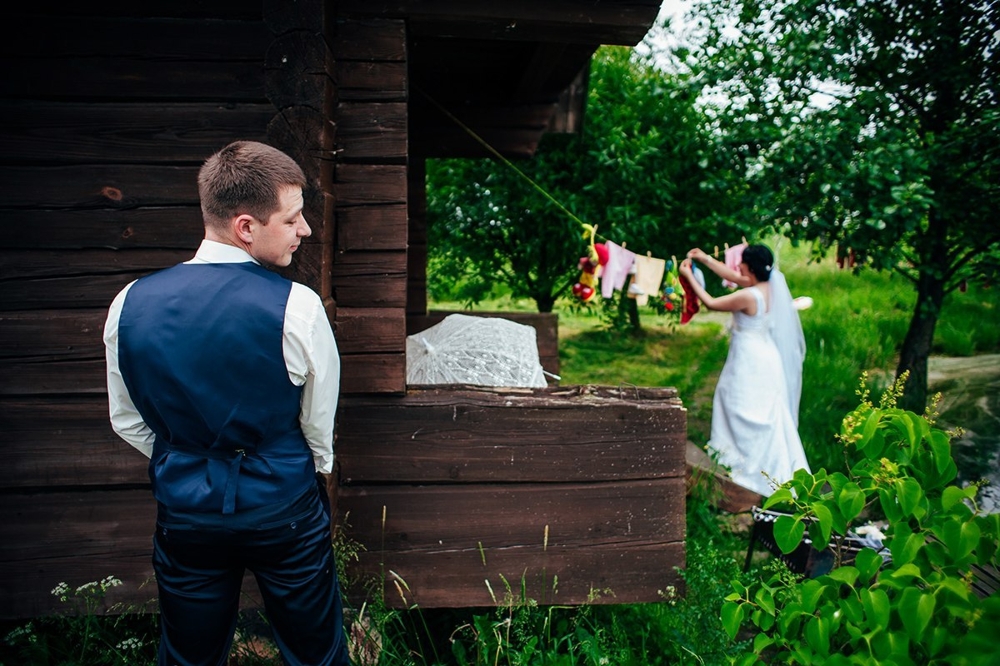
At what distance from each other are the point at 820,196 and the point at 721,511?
2.45 m

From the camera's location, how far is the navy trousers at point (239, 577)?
193 cm

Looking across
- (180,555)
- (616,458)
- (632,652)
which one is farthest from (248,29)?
(632,652)

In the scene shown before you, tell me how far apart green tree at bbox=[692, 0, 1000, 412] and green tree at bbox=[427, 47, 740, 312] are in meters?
0.71

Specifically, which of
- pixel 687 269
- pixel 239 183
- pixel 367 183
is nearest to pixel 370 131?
pixel 367 183

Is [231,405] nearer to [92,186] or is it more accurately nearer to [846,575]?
[92,186]

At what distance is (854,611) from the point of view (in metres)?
1.51

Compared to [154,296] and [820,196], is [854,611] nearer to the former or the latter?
[154,296]

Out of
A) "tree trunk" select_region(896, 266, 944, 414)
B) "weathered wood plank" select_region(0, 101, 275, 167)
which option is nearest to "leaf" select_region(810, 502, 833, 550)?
"weathered wood plank" select_region(0, 101, 275, 167)

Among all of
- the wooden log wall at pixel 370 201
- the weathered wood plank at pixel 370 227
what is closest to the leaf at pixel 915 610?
the wooden log wall at pixel 370 201

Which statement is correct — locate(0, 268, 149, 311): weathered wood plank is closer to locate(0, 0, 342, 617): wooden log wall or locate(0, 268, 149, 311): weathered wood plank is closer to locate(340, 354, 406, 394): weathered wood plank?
locate(0, 0, 342, 617): wooden log wall

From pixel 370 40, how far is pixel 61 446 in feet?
6.40

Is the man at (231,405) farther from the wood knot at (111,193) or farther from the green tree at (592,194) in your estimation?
the green tree at (592,194)

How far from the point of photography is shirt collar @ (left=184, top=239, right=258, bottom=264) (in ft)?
6.17

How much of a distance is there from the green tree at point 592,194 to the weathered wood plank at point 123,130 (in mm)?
4644
